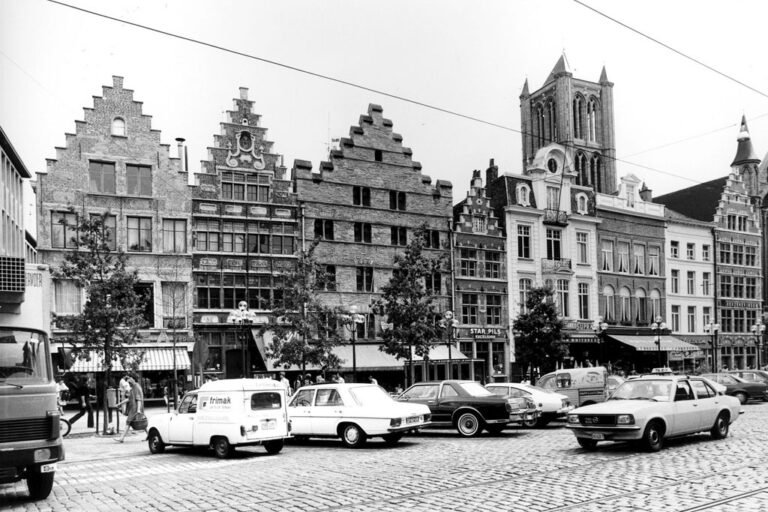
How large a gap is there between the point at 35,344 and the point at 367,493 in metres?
5.86

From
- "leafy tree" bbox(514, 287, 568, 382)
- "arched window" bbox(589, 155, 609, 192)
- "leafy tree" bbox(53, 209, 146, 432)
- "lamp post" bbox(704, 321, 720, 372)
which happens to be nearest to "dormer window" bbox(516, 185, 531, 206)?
"leafy tree" bbox(514, 287, 568, 382)

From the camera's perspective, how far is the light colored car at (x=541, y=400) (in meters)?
23.3

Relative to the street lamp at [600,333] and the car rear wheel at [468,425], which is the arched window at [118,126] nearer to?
the car rear wheel at [468,425]

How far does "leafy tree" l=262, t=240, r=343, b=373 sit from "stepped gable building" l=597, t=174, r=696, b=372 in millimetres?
24675

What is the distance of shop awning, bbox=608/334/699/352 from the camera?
52.7 m

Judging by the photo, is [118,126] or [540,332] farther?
[540,332]

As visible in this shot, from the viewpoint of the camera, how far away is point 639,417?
52.3 ft

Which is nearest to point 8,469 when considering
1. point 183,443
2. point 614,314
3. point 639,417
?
point 183,443

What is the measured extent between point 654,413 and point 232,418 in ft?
29.4

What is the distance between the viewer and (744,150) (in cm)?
7356

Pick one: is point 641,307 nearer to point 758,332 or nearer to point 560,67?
point 758,332

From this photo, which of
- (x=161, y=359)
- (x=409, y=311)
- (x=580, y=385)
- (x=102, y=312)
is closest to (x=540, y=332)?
(x=409, y=311)

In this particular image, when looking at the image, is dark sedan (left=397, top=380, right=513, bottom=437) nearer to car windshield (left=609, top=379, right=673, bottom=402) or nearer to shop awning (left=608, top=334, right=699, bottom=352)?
car windshield (left=609, top=379, right=673, bottom=402)

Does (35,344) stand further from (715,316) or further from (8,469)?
(715,316)
